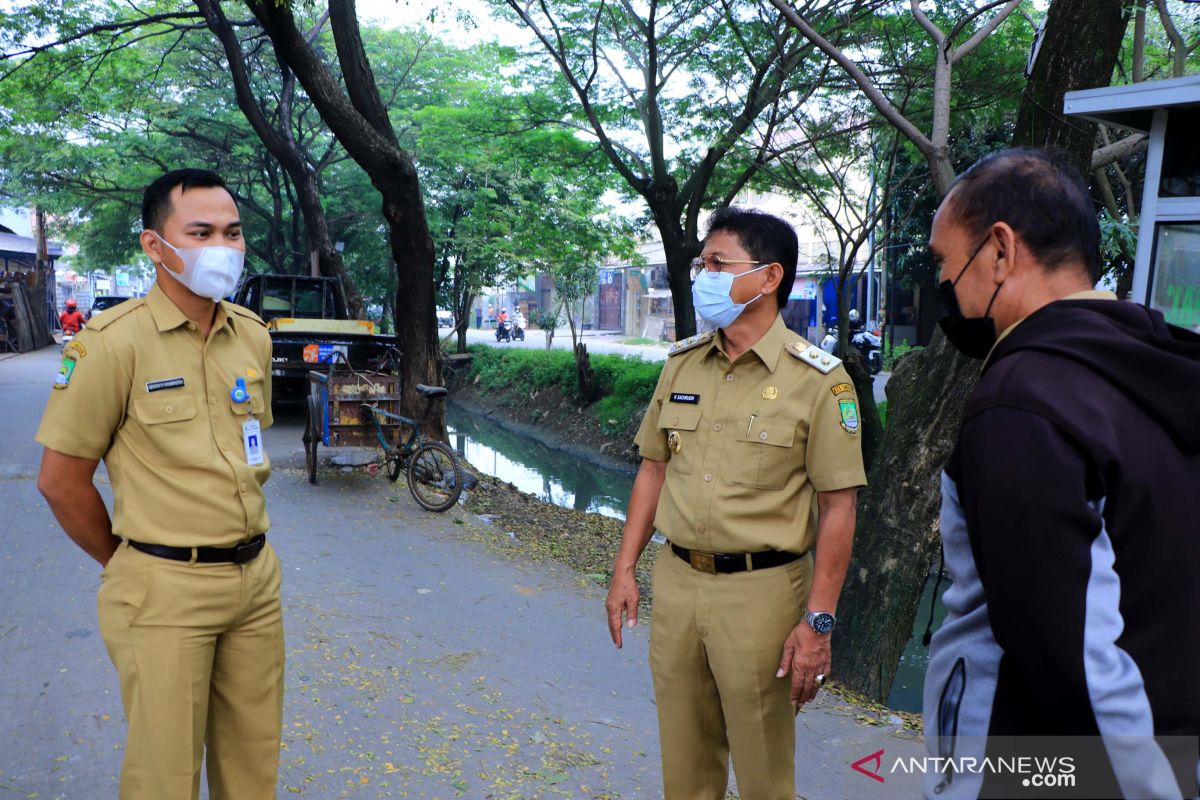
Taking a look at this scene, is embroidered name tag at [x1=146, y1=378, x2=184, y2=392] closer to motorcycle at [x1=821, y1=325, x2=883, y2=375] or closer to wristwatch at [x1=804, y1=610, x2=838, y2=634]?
wristwatch at [x1=804, y1=610, x2=838, y2=634]

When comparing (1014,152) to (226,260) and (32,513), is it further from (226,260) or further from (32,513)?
(32,513)

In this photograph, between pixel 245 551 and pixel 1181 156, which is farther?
pixel 1181 156

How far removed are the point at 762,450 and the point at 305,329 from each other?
991cm

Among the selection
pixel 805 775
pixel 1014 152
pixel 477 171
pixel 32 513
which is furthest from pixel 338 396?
pixel 477 171

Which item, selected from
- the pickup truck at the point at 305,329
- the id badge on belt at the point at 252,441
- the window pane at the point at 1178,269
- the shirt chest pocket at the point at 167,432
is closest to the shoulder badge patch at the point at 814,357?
the id badge on belt at the point at 252,441

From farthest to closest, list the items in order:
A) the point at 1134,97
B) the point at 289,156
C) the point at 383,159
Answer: the point at 289,156 → the point at 383,159 → the point at 1134,97

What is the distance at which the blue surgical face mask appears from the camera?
2766 millimetres

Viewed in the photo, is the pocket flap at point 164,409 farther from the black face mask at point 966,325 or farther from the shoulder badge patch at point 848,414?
the black face mask at point 966,325

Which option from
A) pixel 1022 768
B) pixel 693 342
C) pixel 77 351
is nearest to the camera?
pixel 1022 768

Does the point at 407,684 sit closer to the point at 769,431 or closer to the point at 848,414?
the point at 769,431

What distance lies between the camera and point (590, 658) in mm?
4840

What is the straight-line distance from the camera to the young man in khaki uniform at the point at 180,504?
7.66 ft

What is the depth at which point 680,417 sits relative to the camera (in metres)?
2.78

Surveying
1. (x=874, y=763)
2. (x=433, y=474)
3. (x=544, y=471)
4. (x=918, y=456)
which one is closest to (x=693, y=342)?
(x=874, y=763)
